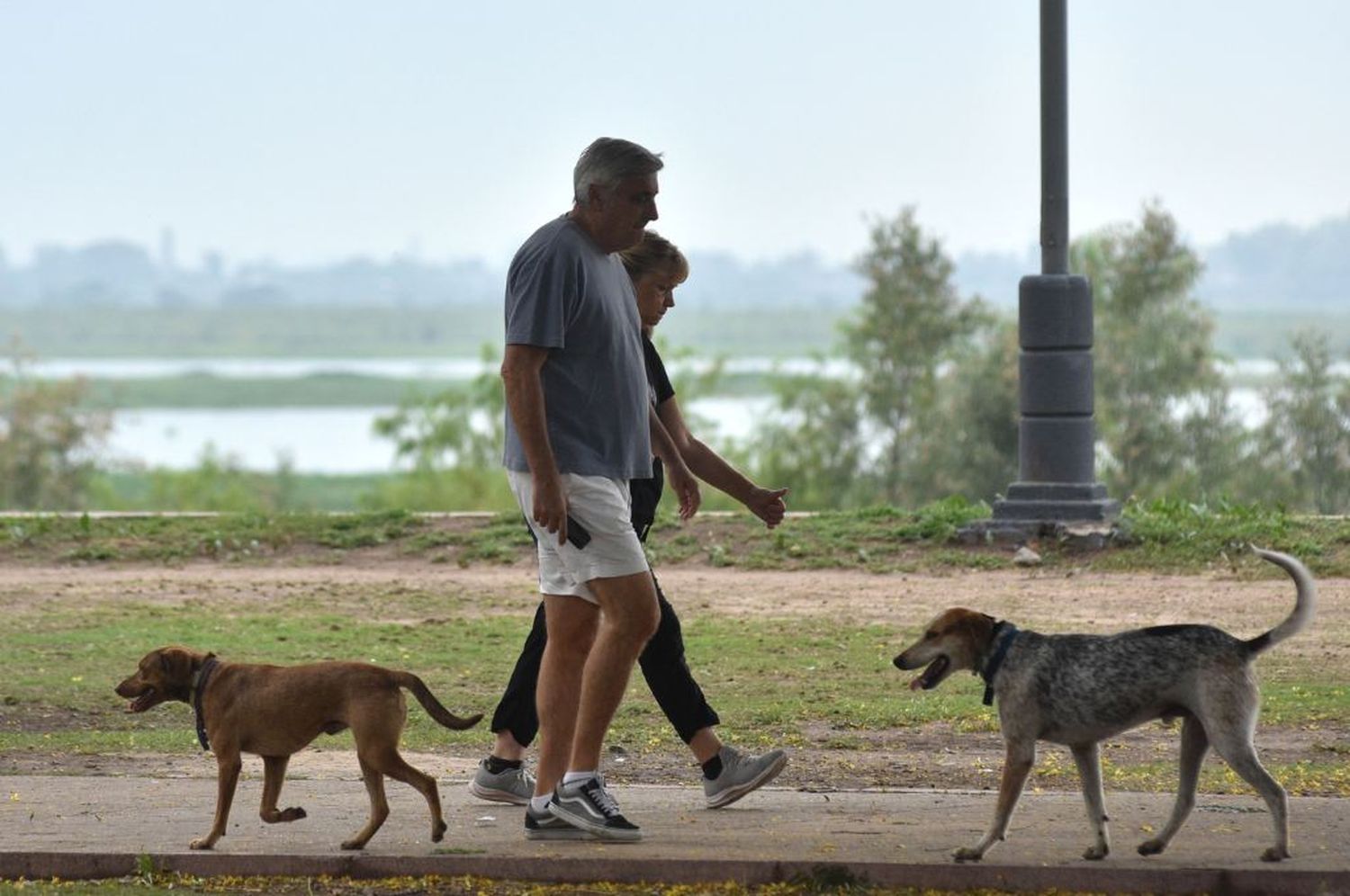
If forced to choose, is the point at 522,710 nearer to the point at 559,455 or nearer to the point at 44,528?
the point at 559,455

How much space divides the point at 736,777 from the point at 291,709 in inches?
64.1

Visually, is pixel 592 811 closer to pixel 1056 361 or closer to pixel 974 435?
pixel 1056 361

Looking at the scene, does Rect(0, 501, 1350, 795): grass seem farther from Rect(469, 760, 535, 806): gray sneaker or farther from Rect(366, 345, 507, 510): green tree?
Rect(366, 345, 507, 510): green tree

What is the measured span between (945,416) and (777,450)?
588cm

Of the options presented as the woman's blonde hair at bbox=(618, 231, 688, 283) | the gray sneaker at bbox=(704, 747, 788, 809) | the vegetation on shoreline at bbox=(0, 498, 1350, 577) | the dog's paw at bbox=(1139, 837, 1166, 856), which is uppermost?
the woman's blonde hair at bbox=(618, 231, 688, 283)

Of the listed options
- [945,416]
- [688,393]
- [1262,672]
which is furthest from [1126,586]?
[688,393]

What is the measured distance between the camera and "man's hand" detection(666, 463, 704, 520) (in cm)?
780

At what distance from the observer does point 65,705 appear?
10.8 m

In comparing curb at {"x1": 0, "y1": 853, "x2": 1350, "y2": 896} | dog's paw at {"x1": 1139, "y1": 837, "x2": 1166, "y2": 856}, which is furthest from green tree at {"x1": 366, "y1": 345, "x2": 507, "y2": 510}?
dog's paw at {"x1": 1139, "y1": 837, "x2": 1166, "y2": 856}

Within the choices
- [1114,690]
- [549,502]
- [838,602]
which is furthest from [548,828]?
[838,602]

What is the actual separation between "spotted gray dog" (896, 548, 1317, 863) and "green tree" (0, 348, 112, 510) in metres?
48.0

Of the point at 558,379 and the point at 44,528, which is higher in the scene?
the point at 558,379

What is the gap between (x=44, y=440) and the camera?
54250 millimetres

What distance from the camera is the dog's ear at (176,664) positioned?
271 inches
